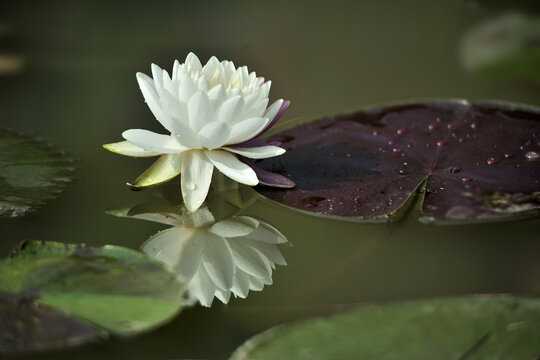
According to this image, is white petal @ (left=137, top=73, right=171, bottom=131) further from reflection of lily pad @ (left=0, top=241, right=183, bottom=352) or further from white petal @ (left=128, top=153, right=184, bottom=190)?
reflection of lily pad @ (left=0, top=241, right=183, bottom=352)

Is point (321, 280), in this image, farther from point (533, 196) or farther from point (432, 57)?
point (432, 57)

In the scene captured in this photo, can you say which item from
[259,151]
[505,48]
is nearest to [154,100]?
[259,151]

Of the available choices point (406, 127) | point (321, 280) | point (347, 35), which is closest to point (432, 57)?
A: point (347, 35)

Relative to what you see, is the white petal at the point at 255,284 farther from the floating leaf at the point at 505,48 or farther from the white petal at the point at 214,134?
the floating leaf at the point at 505,48

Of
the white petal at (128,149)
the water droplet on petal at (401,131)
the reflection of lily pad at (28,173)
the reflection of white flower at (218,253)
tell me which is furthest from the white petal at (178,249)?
the water droplet on petal at (401,131)

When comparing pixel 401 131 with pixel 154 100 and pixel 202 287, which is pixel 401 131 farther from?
pixel 202 287

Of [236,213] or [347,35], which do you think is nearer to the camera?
[236,213]
